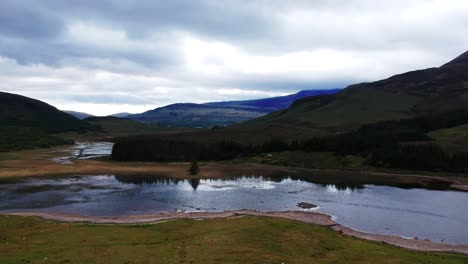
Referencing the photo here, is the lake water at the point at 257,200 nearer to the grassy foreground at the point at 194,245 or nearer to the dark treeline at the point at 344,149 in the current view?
the grassy foreground at the point at 194,245

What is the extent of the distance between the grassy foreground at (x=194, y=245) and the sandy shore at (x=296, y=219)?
17.1 feet

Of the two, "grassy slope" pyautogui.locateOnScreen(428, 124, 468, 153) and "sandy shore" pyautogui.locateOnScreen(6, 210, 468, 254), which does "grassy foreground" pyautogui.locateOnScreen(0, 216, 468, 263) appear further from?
"grassy slope" pyautogui.locateOnScreen(428, 124, 468, 153)

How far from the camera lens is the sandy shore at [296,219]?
50156 millimetres

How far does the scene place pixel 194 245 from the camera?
4072 centimetres

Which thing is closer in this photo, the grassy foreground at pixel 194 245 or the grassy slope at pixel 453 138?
the grassy foreground at pixel 194 245

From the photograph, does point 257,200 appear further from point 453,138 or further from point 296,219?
point 453,138

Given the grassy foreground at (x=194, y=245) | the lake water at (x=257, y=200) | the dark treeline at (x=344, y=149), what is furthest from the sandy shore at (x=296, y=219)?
the dark treeline at (x=344, y=149)

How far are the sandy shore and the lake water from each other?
11.4 feet

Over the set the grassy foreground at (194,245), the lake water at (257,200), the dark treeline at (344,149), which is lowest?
the lake water at (257,200)

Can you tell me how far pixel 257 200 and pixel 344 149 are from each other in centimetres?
8132

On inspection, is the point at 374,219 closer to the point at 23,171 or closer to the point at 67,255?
the point at 67,255

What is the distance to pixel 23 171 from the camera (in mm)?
117625

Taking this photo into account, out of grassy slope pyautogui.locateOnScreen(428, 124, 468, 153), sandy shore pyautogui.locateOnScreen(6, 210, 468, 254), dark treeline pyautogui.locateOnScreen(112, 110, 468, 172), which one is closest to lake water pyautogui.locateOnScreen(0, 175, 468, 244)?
sandy shore pyautogui.locateOnScreen(6, 210, 468, 254)

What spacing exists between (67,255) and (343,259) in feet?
72.0
